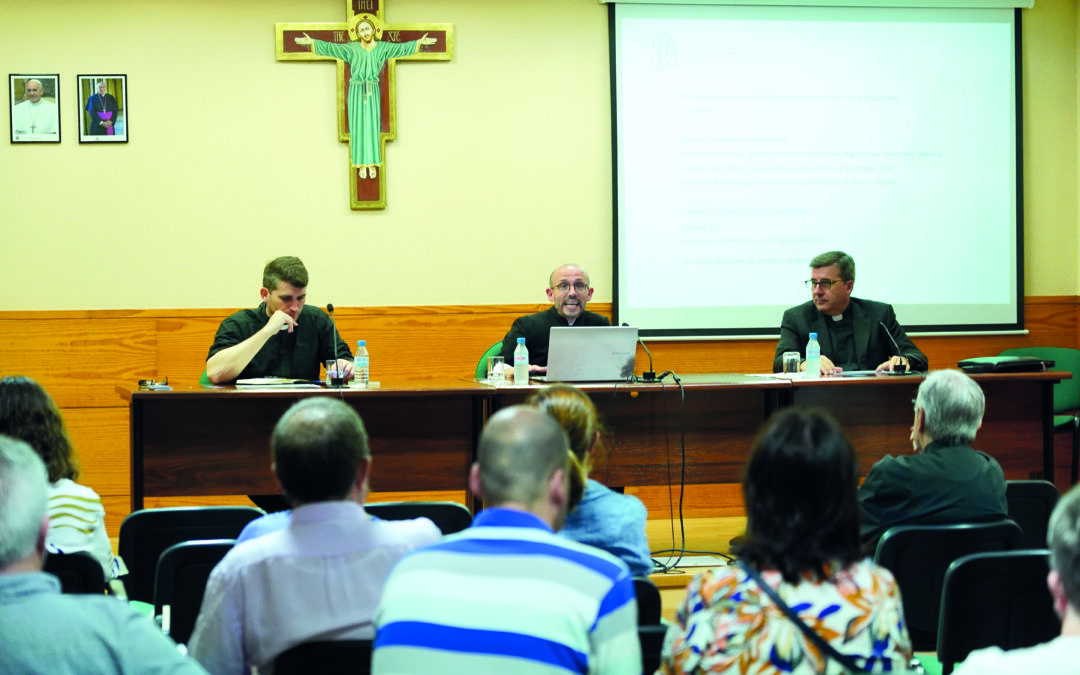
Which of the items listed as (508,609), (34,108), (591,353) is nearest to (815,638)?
(508,609)

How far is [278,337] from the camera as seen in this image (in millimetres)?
4340

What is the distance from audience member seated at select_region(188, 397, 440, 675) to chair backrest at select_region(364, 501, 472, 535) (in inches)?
22.6

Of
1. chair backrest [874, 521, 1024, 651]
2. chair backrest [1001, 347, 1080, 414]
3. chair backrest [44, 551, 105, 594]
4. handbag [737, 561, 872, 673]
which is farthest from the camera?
chair backrest [1001, 347, 1080, 414]

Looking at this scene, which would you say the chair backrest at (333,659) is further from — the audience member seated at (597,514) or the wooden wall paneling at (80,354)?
the wooden wall paneling at (80,354)

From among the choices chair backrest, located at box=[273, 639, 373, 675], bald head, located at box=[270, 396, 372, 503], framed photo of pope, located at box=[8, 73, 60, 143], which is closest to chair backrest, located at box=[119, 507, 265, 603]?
bald head, located at box=[270, 396, 372, 503]

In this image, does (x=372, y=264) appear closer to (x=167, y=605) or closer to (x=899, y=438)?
(x=899, y=438)

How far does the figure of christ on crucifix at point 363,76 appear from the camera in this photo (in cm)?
507

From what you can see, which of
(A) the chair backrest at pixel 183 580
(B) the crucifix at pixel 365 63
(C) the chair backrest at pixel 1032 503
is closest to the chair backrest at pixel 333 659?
(A) the chair backrest at pixel 183 580

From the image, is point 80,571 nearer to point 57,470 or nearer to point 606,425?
point 57,470

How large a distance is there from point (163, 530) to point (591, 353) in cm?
188

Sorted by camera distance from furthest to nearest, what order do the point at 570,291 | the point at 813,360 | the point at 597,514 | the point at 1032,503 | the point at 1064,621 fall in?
1. the point at 570,291
2. the point at 813,360
3. the point at 1032,503
4. the point at 597,514
5. the point at 1064,621

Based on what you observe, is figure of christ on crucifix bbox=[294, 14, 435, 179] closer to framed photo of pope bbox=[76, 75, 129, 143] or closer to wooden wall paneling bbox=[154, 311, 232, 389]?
framed photo of pope bbox=[76, 75, 129, 143]

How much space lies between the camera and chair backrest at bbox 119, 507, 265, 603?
2.30 metres

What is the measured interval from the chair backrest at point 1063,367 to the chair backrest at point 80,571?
177 inches
